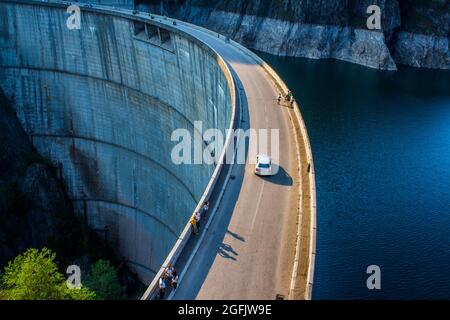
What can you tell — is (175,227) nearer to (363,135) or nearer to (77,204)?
(77,204)

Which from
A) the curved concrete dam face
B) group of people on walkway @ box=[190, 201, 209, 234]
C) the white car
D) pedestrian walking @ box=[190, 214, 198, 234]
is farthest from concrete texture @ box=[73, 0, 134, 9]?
pedestrian walking @ box=[190, 214, 198, 234]

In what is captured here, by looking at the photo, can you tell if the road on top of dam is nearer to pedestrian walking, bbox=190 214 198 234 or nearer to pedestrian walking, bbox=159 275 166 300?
pedestrian walking, bbox=159 275 166 300

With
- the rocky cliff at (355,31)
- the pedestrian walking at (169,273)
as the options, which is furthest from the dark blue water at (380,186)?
the rocky cliff at (355,31)

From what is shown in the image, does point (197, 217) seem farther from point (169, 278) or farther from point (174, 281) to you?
point (174, 281)

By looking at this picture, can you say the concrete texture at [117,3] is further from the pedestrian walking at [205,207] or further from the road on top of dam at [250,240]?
the pedestrian walking at [205,207]

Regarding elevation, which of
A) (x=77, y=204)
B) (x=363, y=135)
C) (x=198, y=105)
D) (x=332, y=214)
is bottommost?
(x=77, y=204)

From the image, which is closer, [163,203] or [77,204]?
[163,203]
